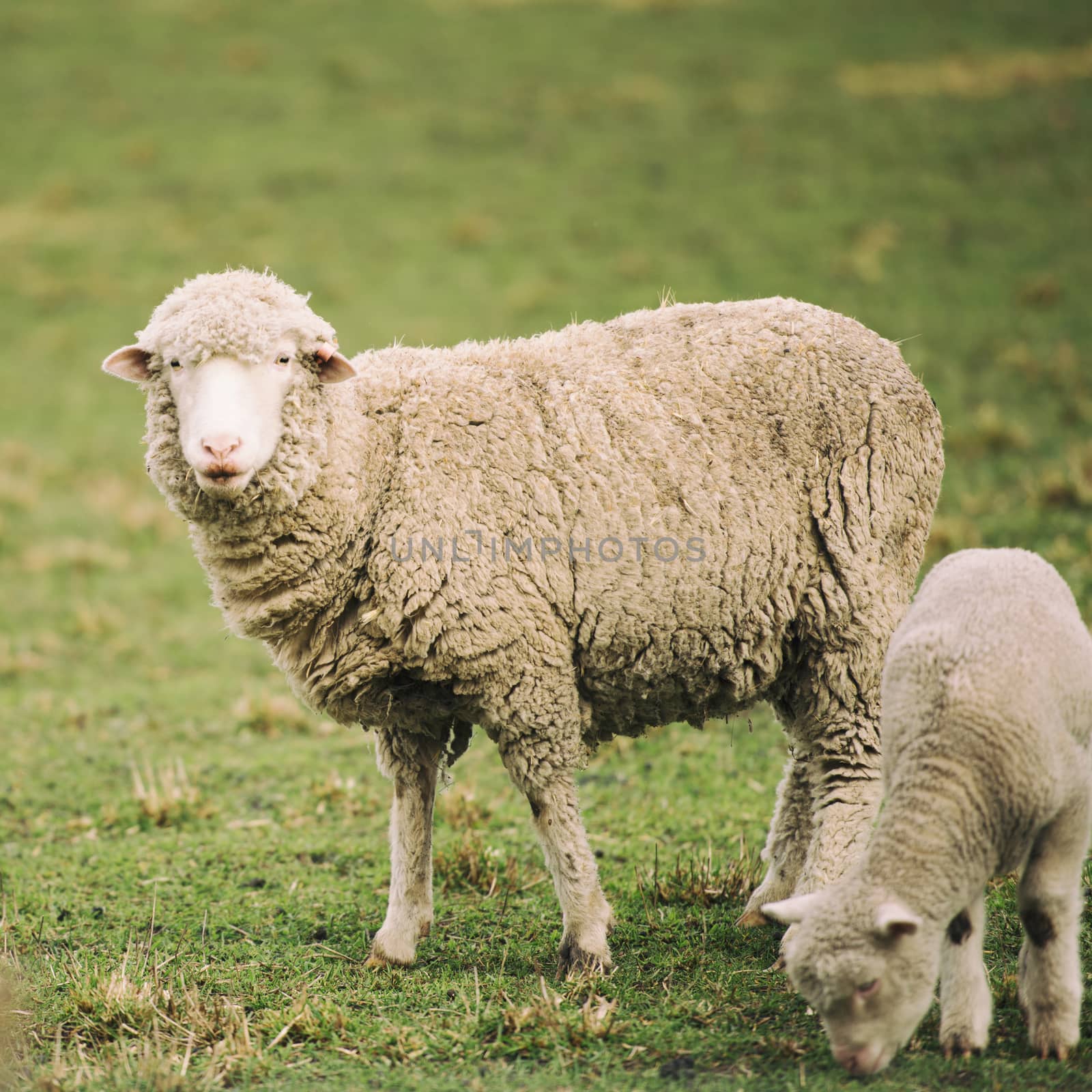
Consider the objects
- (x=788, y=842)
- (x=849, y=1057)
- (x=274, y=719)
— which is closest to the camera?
(x=849, y=1057)

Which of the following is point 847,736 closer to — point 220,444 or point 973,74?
point 220,444

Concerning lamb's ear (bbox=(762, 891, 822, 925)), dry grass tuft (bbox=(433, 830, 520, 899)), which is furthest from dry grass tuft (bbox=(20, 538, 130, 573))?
lamb's ear (bbox=(762, 891, 822, 925))

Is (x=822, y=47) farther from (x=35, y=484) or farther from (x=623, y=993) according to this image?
(x=623, y=993)

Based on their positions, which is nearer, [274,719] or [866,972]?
[866,972]

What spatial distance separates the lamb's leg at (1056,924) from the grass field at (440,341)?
0.44ft

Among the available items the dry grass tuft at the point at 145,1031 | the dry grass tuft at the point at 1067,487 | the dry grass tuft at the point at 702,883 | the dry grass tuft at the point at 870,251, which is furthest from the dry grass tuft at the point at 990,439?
the dry grass tuft at the point at 145,1031

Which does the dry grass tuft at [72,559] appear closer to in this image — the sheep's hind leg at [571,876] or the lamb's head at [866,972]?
the sheep's hind leg at [571,876]

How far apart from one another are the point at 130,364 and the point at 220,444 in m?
0.67

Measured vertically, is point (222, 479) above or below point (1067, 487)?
below

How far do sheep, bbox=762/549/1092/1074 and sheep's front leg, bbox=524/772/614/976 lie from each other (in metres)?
1.04

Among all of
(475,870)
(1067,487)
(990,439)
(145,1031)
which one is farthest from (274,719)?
(990,439)

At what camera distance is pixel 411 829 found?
5.29 m

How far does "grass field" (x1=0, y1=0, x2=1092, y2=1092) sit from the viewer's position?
4551 millimetres

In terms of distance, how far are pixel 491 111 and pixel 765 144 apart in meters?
5.19
